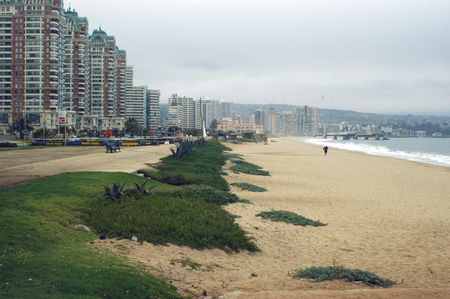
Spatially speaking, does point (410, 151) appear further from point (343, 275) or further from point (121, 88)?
point (121, 88)

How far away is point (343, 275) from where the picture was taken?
282 inches

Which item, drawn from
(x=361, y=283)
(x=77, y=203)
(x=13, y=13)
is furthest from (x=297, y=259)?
(x=13, y=13)

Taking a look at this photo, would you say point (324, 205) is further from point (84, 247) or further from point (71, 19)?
point (71, 19)

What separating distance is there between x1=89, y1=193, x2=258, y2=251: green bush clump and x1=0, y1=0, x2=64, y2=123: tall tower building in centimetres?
9818

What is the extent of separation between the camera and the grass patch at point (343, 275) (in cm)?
699

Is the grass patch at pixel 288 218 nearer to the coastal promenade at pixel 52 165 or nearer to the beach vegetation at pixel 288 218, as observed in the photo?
the beach vegetation at pixel 288 218

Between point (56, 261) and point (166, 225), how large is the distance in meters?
3.14

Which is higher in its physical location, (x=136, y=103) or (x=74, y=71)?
(x=74, y=71)

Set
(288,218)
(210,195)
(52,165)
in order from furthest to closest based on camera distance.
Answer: (52,165), (210,195), (288,218)

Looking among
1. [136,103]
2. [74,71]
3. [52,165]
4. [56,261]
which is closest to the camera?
[56,261]

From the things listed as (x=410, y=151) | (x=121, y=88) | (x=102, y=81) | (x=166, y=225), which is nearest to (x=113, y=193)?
(x=166, y=225)

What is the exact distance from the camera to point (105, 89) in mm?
134625

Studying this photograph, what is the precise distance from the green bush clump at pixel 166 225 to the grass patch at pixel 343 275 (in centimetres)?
177

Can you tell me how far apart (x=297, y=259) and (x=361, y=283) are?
5.97 feet
